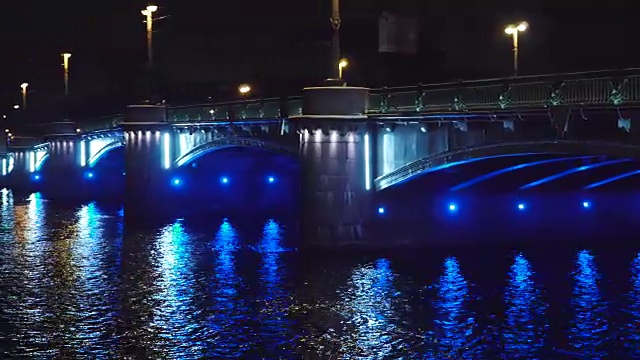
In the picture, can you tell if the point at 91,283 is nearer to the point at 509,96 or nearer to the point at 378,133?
the point at 378,133

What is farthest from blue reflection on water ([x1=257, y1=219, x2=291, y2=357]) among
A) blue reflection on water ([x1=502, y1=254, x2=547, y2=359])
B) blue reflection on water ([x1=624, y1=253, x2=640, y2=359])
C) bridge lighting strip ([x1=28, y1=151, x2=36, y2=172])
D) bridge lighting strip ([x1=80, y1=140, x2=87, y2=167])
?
bridge lighting strip ([x1=28, y1=151, x2=36, y2=172])

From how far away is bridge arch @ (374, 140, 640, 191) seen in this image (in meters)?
27.5

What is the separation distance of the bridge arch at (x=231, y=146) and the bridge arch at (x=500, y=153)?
8077 millimetres

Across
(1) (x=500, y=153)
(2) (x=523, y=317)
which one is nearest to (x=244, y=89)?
(1) (x=500, y=153)

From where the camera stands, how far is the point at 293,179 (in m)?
63.6

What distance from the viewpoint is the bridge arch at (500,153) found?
27.5 m

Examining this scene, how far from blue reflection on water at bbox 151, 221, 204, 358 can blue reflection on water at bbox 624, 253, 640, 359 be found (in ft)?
33.0

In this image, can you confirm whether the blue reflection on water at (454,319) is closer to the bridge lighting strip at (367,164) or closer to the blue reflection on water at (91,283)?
the bridge lighting strip at (367,164)

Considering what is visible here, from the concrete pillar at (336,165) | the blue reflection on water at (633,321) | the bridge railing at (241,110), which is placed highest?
the bridge railing at (241,110)

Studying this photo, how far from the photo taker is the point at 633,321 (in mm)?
26891

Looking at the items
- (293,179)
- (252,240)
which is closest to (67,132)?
(293,179)

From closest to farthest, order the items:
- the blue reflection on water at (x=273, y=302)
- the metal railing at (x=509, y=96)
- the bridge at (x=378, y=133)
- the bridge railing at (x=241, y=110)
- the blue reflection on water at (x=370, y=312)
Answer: the blue reflection on water at (x=370, y=312) < the blue reflection on water at (x=273, y=302) < the metal railing at (x=509, y=96) < the bridge at (x=378, y=133) < the bridge railing at (x=241, y=110)

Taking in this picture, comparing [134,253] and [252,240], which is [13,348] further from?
[252,240]

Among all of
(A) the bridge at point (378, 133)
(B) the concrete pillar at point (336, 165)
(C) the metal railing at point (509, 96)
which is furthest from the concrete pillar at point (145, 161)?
(B) the concrete pillar at point (336, 165)
